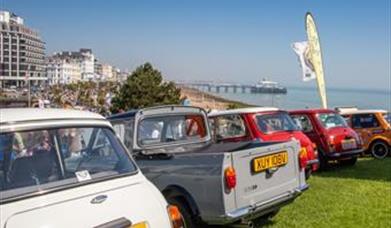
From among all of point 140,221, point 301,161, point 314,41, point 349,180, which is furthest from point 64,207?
point 314,41

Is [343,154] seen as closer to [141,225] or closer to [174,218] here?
[174,218]

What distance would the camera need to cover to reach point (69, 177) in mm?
3820

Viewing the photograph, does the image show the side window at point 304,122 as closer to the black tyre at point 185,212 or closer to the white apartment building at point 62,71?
the black tyre at point 185,212

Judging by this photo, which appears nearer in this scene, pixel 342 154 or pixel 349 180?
pixel 349 180

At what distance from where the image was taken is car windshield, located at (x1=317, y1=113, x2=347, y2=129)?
46.9 feet

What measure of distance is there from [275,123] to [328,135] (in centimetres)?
309

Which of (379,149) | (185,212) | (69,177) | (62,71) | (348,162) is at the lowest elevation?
(348,162)

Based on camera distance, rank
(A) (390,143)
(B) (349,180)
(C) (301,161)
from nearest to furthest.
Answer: (C) (301,161) < (B) (349,180) < (A) (390,143)

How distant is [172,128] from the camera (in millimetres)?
8211

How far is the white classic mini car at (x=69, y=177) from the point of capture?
3.38m

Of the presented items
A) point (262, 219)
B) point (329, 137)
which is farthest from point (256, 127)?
point (329, 137)

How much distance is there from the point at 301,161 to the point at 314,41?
16.2m

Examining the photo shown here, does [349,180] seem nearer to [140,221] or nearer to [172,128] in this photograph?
[172,128]

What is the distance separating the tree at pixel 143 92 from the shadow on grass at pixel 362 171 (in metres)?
29.6
